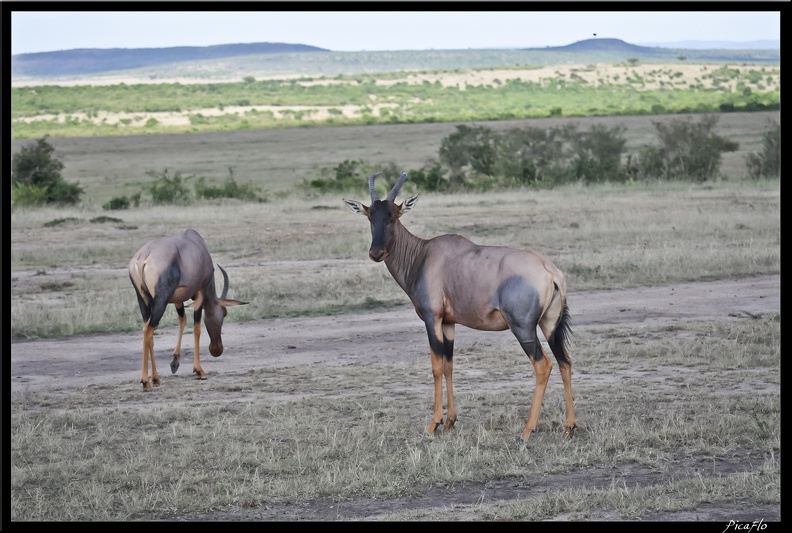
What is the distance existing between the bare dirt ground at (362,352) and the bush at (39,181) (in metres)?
16.6

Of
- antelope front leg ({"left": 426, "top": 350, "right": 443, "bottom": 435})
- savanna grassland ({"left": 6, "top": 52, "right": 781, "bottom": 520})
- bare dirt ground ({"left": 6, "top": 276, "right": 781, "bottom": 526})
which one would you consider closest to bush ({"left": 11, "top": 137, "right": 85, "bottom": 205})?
savanna grassland ({"left": 6, "top": 52, "right": 781, "bottom": 520})

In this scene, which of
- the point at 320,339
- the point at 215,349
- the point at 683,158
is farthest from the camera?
the point at 683,158

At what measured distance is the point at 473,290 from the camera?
337 inches

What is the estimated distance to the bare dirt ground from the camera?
292 inches

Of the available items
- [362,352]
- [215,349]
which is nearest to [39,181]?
[362,352]

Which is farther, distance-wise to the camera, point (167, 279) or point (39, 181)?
point (39, 181)

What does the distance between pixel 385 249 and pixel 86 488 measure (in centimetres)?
268

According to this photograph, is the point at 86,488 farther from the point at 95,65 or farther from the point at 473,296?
the point at 95,65

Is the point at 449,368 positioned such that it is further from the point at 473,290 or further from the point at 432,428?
the point at 473,290

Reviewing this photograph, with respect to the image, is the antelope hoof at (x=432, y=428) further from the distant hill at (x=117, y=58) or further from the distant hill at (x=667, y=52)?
the distant hill at (x=117, y=58)

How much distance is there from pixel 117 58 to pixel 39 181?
13315cm

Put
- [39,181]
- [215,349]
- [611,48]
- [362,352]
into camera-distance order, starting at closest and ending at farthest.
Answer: [215,349] → [362,352] → [39,181] → [611,48]

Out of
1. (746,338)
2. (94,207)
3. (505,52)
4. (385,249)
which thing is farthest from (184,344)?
(505,52)

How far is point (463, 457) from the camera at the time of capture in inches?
324
